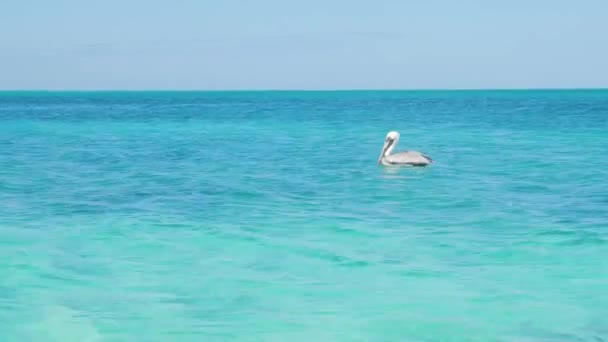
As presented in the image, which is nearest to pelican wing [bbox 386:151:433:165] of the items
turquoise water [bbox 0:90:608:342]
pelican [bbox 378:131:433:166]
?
pelican [bbox 378:131:433:166]

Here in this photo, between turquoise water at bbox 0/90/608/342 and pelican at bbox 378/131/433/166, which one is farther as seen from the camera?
pelican at bbox 378/131/433/166

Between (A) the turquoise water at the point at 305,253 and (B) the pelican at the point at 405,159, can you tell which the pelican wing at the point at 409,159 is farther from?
(A) the turquoise water at the point at 305,253

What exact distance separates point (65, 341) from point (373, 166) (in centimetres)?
1379

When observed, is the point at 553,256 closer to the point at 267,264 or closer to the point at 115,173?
the point at 267,264

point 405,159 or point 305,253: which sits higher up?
point 405,159

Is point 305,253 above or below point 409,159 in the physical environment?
below

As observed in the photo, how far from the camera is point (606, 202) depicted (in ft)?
42.2

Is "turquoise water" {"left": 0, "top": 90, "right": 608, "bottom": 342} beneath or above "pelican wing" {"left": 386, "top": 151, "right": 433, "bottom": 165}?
beneath

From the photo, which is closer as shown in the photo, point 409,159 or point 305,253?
point 305,253

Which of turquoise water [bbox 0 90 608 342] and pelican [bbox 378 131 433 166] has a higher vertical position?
pelican [bbox 378 131 433 166]

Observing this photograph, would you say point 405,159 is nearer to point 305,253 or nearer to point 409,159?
point 409,159

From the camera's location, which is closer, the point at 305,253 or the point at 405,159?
the point at 305,253

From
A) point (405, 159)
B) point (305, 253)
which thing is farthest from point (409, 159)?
point (305, 253)

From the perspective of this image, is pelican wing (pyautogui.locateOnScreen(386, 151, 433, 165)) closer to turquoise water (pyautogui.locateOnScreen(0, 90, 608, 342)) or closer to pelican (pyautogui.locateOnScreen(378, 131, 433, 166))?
pelican (pyautogui.locateOnScreen(378, 131, 433, 166))
